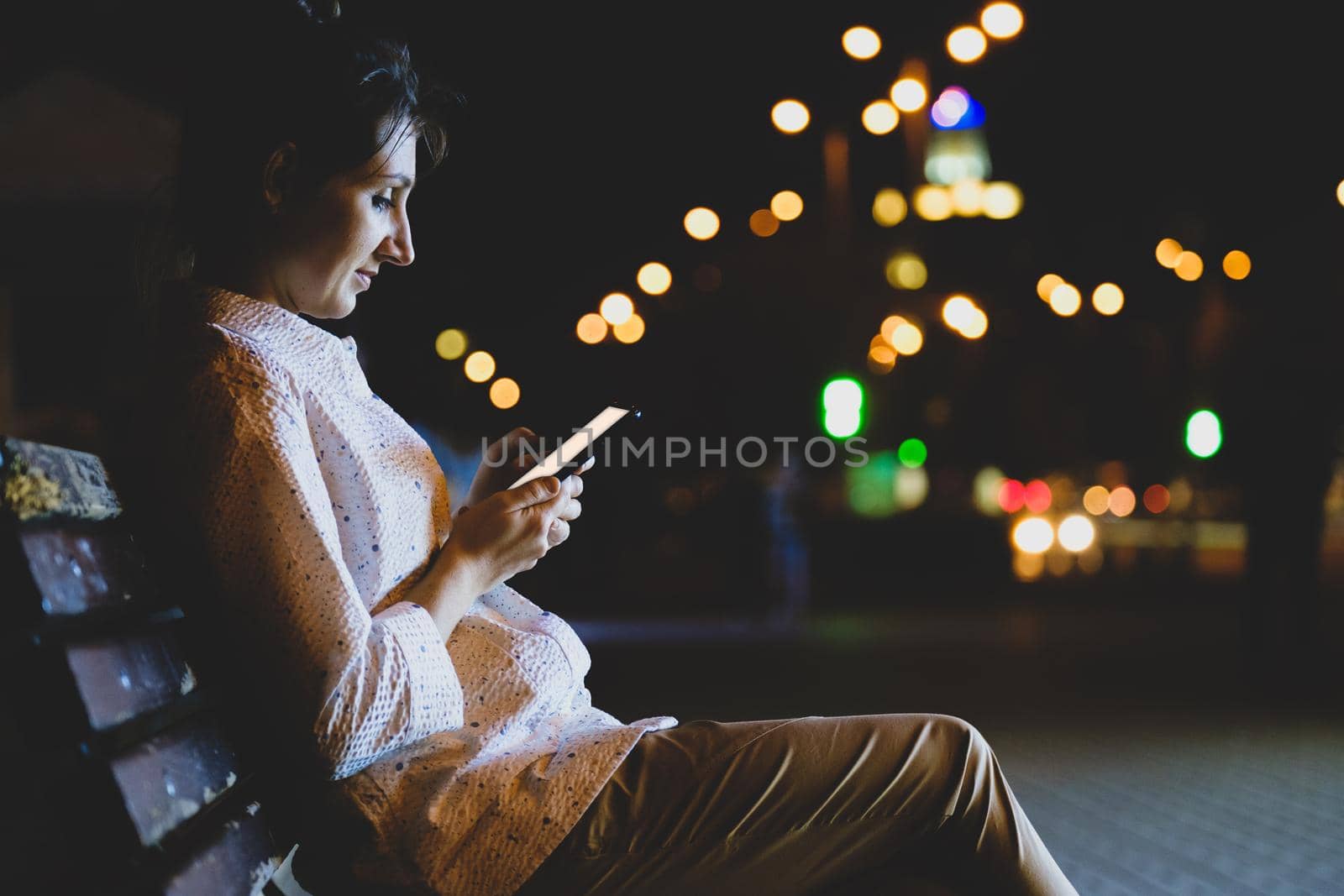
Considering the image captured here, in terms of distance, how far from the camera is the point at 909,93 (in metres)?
8.48

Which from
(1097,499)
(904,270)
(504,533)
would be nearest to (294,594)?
(504,533)

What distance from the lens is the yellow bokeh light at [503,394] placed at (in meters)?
12.5

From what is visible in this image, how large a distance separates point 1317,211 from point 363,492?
319 inches

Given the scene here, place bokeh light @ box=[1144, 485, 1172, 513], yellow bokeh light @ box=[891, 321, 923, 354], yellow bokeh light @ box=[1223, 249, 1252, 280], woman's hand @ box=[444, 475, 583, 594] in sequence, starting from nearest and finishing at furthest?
woman's hand @ box=[444, 475, 583, 594] → yellow bokeh light @ box=[1223, 249, 1252, 280] → yellow bokeh light @ box=[891, 321, 923, 354] → bokeh light @ box=[1144, 485, 1172, 513]

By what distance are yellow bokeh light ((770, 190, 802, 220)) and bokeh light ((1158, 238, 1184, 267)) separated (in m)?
3.89

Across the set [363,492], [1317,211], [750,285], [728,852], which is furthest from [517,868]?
[750,285]

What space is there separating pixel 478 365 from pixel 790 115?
465cm

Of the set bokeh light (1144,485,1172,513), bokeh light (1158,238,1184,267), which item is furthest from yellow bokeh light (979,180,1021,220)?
bokeh light (1144,485,1172,513)

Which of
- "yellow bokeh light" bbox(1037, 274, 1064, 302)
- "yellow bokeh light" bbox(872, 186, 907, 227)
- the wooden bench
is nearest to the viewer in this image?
the wooden bench

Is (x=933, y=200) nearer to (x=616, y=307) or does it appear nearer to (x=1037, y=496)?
(x=616, y=307)

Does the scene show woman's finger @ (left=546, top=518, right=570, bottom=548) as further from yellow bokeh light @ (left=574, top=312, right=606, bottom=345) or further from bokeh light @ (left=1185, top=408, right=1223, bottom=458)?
yellow bokeh light @ (left=574, top=312, right=606, bottom=345)

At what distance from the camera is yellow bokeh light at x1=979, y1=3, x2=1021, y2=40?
7055 mm

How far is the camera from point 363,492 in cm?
158

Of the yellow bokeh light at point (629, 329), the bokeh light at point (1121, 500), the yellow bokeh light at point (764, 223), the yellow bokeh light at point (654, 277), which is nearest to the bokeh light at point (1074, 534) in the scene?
the yellow bokeh light at point (764, 223)
